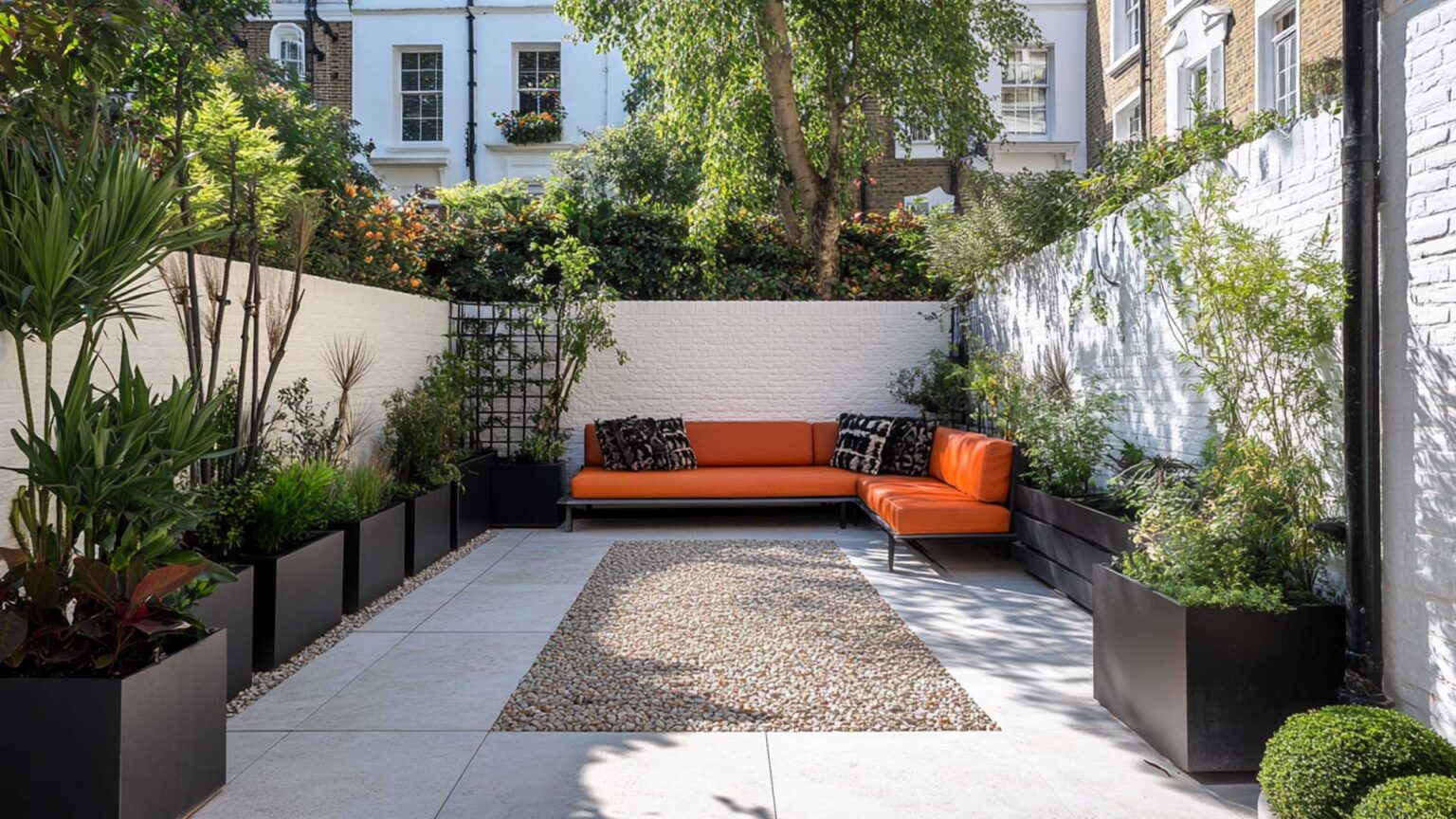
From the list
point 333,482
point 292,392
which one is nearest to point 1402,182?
point 333,482

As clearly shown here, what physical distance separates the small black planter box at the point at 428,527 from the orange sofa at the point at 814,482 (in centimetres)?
130

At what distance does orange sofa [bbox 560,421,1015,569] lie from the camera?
597cm

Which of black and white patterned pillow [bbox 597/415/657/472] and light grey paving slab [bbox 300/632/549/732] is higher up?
black and white patterned pillow [bbox 597/415/657/472]

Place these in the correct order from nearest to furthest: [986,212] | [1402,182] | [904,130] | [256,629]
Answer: [1402,182] → [256,629] → [986,212] → [904,130]

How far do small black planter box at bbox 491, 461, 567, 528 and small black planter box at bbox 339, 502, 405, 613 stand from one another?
88.8 inches

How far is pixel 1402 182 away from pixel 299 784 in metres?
3.46

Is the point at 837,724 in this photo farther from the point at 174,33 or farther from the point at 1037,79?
the point at 1037,79

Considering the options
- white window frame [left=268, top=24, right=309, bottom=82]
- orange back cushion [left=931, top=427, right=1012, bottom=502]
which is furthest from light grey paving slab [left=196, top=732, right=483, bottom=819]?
white window frame [left=268, top=24, right=309, bottom=82]

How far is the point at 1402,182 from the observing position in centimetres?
264

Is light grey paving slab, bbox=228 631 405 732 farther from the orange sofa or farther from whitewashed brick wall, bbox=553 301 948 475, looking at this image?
whitewashed brick wall, bbox=553 301 948 475

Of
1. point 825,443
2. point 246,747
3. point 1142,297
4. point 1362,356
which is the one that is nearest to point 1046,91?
point 825,443

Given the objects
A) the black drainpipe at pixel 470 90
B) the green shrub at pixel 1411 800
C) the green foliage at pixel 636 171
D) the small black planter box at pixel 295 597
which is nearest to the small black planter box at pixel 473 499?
the small black planter box at pixel 295 597

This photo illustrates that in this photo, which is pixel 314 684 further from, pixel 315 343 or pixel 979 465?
pixel 979 465

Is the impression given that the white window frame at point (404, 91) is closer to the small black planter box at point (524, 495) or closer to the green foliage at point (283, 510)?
the small black planter box at point (524, 495)
